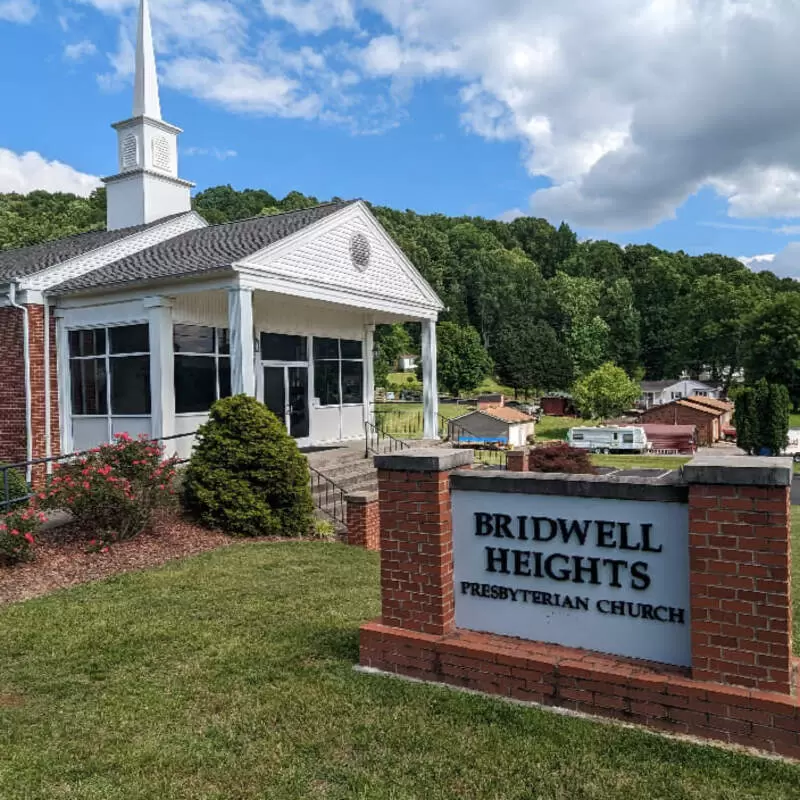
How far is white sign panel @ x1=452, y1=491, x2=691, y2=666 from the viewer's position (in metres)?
3.77

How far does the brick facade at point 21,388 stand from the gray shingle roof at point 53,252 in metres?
0.92

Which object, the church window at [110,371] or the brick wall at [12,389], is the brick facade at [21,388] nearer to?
the brick wall at [12,389]

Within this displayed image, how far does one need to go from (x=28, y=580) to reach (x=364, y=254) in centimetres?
962

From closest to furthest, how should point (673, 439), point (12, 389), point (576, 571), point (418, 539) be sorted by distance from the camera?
point (576, 571), point (418, 539), point (12, 389), point (673, 439)

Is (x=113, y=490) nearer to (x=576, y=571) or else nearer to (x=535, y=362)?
(x=576, y=571)

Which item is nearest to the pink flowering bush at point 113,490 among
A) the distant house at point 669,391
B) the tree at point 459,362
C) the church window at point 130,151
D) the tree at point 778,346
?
the church window at point 130,151

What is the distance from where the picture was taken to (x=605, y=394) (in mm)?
55969

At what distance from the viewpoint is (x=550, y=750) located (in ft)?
11.1

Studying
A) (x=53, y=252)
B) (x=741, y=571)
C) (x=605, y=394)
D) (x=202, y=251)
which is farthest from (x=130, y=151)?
(x=605, y=394)

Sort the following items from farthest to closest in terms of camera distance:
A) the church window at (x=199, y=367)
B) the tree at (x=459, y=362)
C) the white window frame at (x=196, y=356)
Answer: the tree at (x=459, y=362)
the church window at (x=199, y=367)
the white window frame at (x=196, y=356)

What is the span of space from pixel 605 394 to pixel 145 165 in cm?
4561

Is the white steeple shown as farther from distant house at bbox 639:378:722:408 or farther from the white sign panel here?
distant house at bbox 639:378:722:408

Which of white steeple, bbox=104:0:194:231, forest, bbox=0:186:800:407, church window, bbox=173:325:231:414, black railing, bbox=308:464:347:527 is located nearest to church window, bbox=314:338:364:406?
A: church window, bbox=173:325:231:414

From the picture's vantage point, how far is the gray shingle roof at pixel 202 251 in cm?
1189
